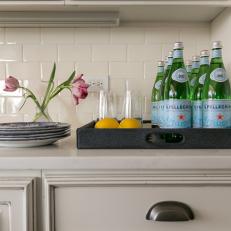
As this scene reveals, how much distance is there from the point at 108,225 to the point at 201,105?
0.44 m

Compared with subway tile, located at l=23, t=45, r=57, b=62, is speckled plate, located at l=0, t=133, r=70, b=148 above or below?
below

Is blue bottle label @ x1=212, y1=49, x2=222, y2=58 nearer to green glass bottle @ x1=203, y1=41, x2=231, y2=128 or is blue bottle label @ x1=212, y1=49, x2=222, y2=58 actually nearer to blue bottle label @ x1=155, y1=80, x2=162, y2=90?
green glass bottle @ x1=203, y1=41, x2=231, y2=128

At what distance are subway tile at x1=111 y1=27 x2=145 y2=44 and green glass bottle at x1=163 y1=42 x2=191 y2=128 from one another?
36cm

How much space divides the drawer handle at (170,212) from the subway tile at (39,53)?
82 cm

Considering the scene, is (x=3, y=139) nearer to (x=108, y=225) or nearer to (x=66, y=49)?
(x=108, y=225)

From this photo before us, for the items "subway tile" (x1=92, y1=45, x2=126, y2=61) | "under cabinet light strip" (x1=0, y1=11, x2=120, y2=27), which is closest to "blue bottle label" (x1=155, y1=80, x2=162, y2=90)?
"subway tile" (x1=92, y1=45, x2=126, y2=61)

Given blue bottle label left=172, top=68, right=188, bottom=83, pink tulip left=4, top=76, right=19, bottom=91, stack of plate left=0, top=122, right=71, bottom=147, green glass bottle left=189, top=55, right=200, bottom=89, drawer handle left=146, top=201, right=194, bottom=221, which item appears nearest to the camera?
drawer handle left=146, top=201, right=194, bottom=221

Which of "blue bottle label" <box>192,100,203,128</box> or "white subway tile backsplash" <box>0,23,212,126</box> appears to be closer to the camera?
"blue bottle label" <box>192,100,203,128</box>

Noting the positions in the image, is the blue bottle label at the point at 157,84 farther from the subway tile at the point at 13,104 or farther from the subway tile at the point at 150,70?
the subway tile at the point at 13,104

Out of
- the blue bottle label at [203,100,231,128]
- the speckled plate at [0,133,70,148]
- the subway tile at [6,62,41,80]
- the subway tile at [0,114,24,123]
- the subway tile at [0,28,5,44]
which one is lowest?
the speckled plate at [0,133,70,148]

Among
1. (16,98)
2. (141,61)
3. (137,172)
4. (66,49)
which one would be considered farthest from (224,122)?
(16,98)

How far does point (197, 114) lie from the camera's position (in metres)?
0.90

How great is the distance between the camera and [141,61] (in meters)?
1.29

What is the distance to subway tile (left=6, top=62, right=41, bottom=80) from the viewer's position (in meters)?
1.27
